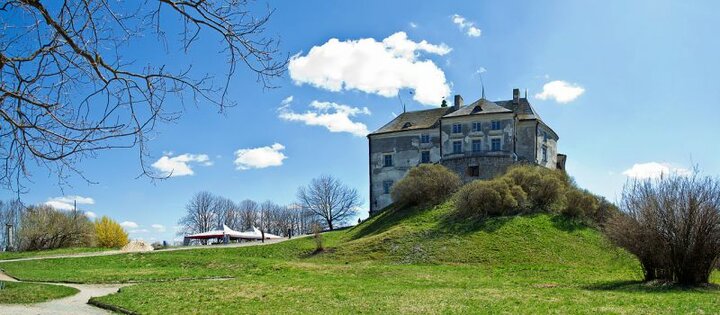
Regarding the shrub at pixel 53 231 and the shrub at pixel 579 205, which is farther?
the shrub at pixel 53 231

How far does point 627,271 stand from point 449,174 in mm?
23029

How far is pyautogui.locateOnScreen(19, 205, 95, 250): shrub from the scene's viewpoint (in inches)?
2312

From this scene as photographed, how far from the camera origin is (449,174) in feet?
155

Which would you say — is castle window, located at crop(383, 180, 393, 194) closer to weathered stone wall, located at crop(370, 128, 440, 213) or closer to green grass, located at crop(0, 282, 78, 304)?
weathered stone wall, located at crop(370, 128, 440, 213)

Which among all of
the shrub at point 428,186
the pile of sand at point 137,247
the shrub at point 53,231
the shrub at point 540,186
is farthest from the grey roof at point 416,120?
the shrub at point 53,231

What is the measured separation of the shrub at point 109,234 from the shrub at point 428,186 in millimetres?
35348

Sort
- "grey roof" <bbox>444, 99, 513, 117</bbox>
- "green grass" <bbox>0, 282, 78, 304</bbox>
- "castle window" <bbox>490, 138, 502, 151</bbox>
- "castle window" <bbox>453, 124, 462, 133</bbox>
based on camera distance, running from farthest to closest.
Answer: "castle window" <bbox>453, 124, 462, 133</bbox>, "grey roof" <bbox>444, 99, 513, 117</bbox>, "castle window" <bbox>490, 138, 502, 151</bbox>, "green grass" <bbox>0, 282, 78, 304</bbox>

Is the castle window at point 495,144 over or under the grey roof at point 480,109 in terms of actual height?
under

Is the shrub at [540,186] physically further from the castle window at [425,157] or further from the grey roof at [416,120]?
the grey roof at [416,120]

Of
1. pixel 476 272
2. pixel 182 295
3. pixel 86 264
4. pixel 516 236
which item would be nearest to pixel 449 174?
pixel 516 236

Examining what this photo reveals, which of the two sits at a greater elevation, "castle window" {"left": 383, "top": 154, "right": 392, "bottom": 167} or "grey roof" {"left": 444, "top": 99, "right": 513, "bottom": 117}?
"grey roof" {"left": 444, "top": 99, "right": 513, "bottom": 117}

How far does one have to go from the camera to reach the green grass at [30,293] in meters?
15.4

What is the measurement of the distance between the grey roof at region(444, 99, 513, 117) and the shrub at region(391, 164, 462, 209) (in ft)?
25.4

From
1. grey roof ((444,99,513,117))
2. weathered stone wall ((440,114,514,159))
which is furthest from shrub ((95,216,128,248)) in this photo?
grey roof ((444,99,513,117))
